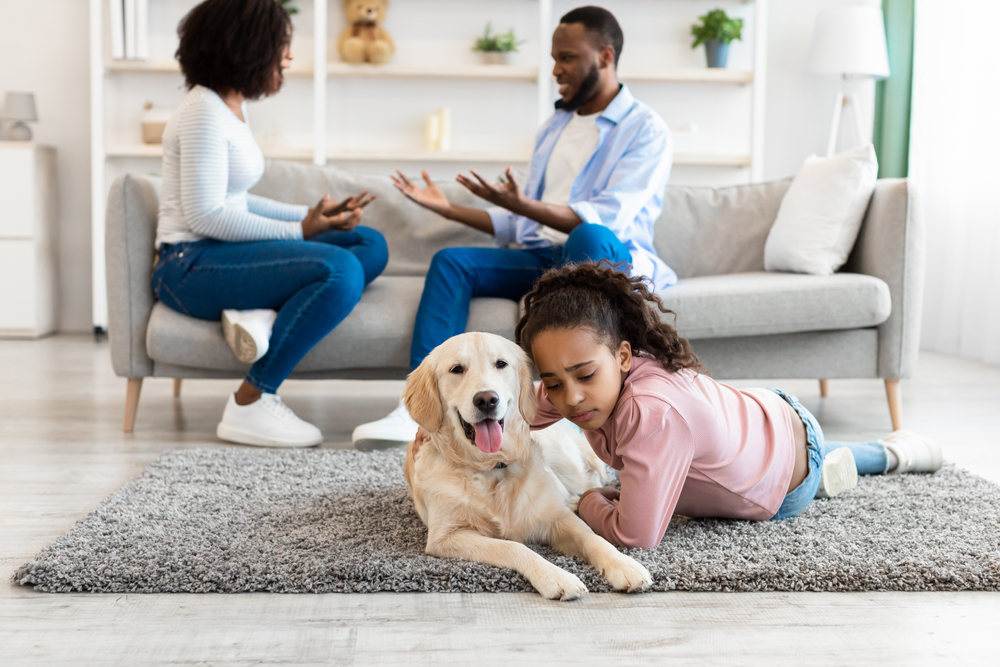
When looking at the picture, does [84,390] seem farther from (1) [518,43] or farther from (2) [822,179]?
(1) [518,43]

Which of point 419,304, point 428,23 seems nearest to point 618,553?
point 419,304

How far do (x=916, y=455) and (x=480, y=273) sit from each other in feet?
4.07

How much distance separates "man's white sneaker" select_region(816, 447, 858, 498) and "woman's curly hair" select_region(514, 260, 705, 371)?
0.43 meters

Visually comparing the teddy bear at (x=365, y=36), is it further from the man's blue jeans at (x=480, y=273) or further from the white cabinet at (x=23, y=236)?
the man's blue jeans at (x=480, y=273)

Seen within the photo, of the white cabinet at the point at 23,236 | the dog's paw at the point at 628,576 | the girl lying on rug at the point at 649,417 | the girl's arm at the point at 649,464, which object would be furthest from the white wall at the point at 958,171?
the white cabinet at the point at 23,236

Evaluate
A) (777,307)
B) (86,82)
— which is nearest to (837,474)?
(777,307)

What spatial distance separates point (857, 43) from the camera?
439 centimetres

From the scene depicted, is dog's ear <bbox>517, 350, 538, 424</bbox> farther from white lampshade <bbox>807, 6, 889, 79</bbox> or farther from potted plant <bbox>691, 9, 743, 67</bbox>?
potted plant <bbox>691, 9, 743, 67</bbox>

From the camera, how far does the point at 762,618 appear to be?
1.22 metres

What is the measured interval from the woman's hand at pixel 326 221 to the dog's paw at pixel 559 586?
57.1 inches

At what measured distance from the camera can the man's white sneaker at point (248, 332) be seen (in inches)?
88.2

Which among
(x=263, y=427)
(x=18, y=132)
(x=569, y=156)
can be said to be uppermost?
(x=18, y=132)

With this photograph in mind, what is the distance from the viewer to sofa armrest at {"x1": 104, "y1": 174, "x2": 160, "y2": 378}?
2.39 m

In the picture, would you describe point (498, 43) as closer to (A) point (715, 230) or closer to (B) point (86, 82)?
(A) point (715, 230)
